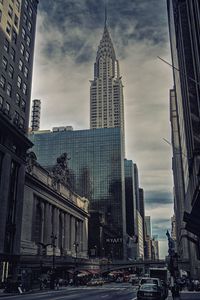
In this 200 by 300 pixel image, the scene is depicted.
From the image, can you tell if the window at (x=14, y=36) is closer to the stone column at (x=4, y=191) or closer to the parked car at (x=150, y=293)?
the stone column at (x=4, y=191)

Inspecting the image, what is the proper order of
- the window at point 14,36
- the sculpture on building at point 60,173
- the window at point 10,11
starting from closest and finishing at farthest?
the window at point 10,11
the window at point 14,36
the sculpture on building at point 60,173

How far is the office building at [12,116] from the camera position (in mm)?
54688

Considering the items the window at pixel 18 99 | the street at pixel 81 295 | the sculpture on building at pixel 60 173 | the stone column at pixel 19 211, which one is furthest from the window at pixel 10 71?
the sculpture on building at pixel 60 173

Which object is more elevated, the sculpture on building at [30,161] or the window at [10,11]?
the window at [10,11]

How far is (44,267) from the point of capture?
7212cm

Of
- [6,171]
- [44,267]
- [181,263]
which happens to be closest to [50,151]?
[181,263]

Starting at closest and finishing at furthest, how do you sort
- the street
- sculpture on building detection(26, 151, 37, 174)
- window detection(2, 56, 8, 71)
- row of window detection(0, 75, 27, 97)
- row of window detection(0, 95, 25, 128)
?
the street → row of window detection(0, 95, 25, 128) → row of window detection(0, 75, 27, 97) → window detection(2, 56, 8, 71) → sculpture on building detection(26, 151, 37, 174)

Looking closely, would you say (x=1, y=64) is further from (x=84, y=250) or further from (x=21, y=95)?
(x=84, y=250)

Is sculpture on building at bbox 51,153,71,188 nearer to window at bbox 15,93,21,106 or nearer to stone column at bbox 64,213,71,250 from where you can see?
stone column at bbox 64,213,71,250

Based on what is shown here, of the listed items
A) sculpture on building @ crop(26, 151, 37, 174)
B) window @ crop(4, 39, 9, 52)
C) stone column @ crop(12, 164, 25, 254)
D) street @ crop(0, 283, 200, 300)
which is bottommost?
street @ crop(0, 283, 200, 300)

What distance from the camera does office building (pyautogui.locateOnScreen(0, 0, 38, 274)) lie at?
54688mm

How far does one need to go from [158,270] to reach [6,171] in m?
29.9

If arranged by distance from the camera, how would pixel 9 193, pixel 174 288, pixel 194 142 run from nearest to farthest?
1. pixel 174 288
2. pixel 194 142
3. pixel 9 193

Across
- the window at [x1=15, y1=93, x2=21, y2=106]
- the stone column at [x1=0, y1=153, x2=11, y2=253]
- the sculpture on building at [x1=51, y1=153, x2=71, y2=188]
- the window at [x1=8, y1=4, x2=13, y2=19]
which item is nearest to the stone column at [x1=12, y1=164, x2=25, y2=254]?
the stone column at [x1=0, y1=153, x2=11, y2=253]
